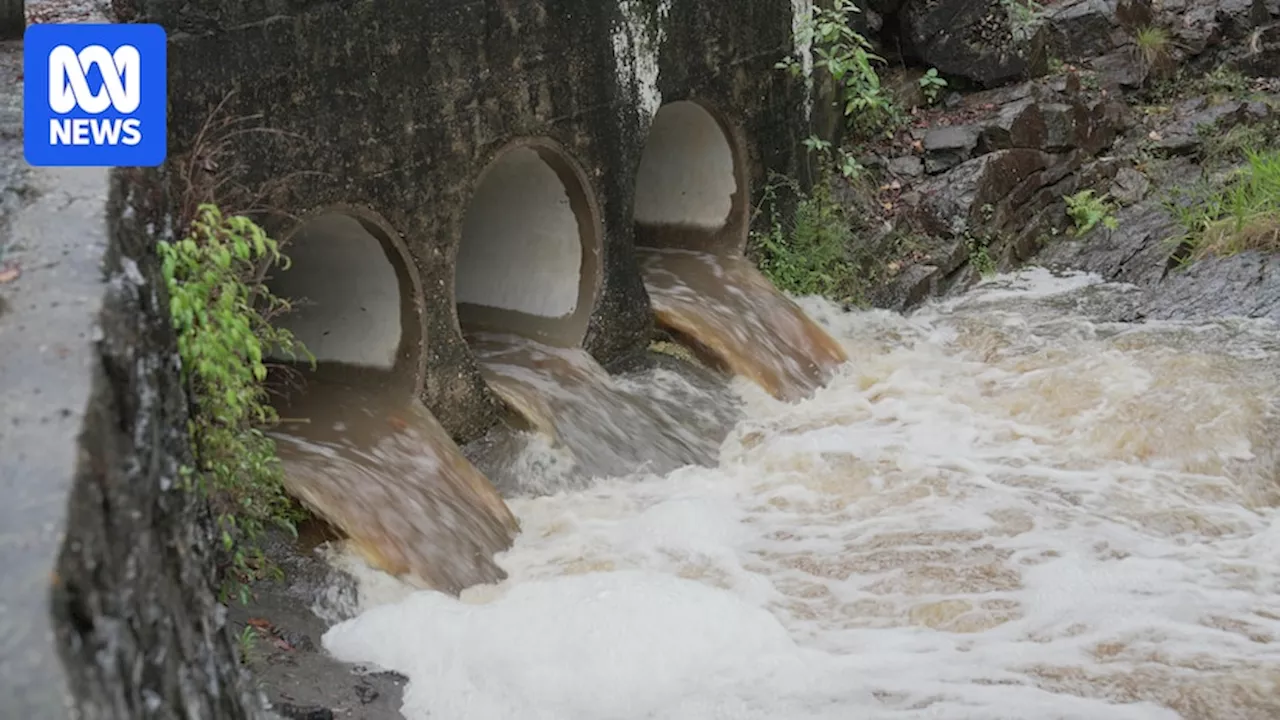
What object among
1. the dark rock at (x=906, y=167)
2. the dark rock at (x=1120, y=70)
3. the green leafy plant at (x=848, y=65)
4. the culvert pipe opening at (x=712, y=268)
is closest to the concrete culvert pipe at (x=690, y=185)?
the culvert pipe opening at (x=712, y=268)

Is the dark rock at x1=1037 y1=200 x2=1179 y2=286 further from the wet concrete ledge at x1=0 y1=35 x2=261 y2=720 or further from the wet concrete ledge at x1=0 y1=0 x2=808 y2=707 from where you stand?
the wet concrete ledge at x1=0 y1=35 x2=261 y2=720

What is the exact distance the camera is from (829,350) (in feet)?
28.7

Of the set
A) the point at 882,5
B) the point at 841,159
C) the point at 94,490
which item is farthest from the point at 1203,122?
the point at 94,490

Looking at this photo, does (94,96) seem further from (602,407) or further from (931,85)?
(931,85)

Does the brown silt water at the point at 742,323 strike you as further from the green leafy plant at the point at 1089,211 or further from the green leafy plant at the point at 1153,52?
the green leafy plant at the point at 1153,52

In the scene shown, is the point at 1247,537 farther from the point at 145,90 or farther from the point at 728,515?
the point at 145,90

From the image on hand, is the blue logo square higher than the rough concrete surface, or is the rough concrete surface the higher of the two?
the blue logo square

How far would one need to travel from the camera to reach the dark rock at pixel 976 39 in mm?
10906

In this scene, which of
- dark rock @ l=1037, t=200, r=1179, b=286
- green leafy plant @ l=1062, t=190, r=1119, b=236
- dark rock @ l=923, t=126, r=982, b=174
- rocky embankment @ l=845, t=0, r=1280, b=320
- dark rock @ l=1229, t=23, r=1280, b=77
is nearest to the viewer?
dark rock @ l=1037, t=200, r=1179, b=286

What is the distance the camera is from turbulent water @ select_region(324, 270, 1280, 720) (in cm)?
455

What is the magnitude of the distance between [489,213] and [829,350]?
7.98 ft

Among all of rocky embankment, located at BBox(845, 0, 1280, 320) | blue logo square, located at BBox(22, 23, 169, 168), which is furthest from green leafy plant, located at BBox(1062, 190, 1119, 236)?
blue logo square, located at BBox(22, 23, 169, 168)

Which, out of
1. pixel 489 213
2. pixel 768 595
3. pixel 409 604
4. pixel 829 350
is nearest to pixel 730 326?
pixel 829 350

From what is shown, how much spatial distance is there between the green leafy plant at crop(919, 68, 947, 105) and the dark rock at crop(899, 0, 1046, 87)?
18 centimetres
